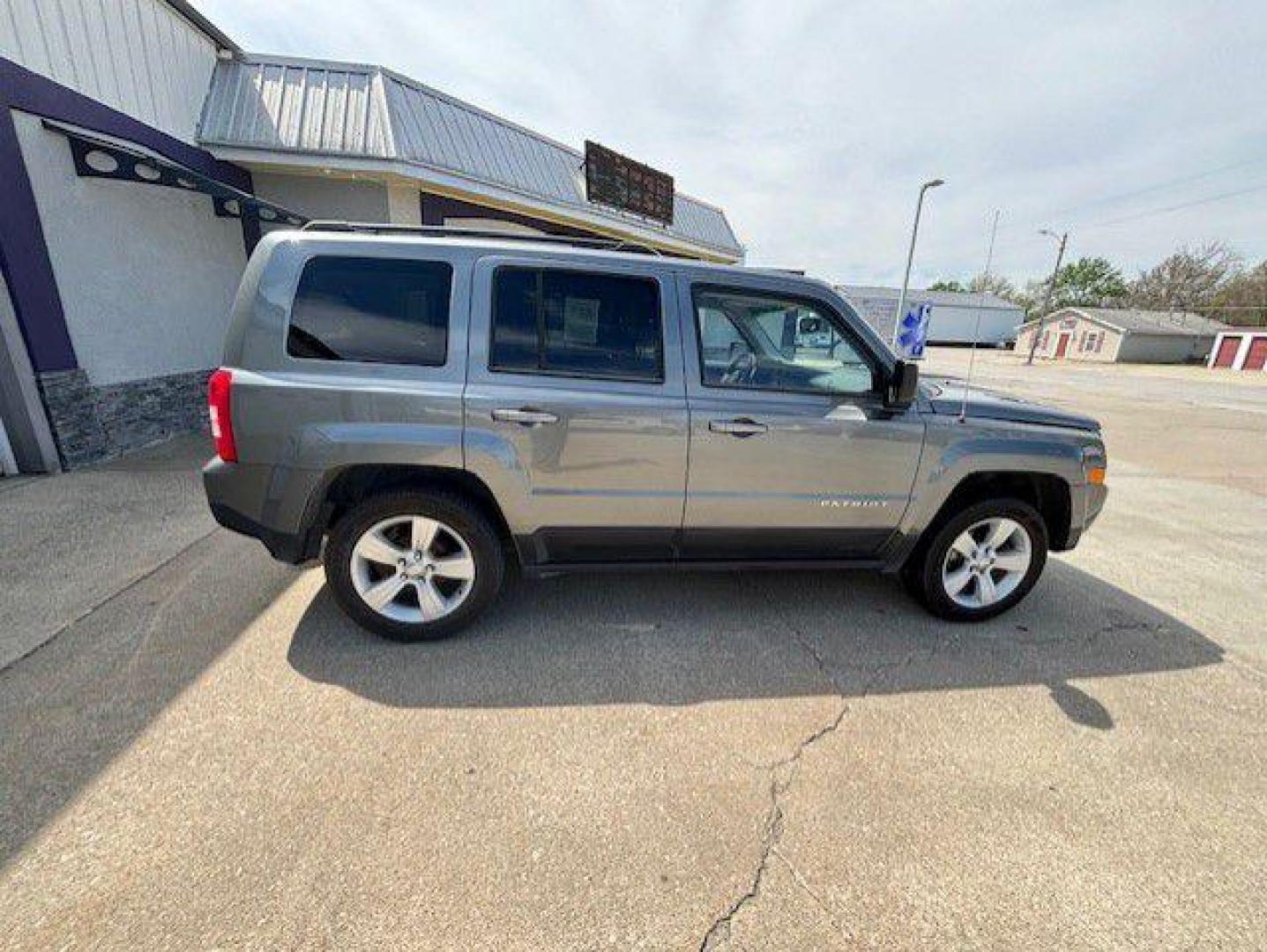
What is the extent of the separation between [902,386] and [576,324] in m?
1.68

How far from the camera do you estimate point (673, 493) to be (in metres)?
2.93

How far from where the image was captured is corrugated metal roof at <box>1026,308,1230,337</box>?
4369 cm

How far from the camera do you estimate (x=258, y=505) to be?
2.68 metres

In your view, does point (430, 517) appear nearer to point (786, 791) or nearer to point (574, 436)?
point (574, 436)

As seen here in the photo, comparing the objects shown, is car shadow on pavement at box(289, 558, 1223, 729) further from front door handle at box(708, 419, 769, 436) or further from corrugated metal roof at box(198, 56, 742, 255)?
corrugated metal roof at box(198, 56, 742, 255)

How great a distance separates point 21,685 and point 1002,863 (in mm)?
4055

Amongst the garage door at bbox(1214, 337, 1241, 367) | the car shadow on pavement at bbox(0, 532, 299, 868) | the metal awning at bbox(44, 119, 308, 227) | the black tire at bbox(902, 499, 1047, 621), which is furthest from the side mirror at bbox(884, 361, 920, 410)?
the garage door at bbox(1214, 337, 1241, 367)

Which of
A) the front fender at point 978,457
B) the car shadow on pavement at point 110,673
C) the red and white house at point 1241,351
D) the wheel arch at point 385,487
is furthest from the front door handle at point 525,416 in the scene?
the red and white house at point 1241,351

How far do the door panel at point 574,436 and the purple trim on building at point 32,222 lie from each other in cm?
522

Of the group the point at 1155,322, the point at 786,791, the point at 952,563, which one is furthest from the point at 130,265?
the point at 1155,322

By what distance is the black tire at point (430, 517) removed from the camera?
109 inches

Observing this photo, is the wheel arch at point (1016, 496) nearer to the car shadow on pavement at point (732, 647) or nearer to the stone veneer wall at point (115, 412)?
the car shadow on pavement at point (732, 647)

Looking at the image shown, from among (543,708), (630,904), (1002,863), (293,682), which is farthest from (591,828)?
(293,682)

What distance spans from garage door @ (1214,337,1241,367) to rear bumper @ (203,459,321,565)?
56131mm
